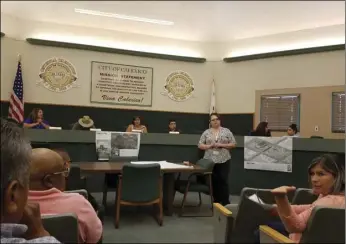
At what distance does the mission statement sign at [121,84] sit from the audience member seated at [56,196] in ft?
20.0

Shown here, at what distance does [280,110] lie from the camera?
300 inches

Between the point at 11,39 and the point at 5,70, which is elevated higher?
the point at 11,39

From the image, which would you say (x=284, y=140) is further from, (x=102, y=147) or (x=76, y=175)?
(x=76, y=175)

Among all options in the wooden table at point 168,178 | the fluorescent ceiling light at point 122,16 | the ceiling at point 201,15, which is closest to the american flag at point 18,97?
the ceiling at point 201,15

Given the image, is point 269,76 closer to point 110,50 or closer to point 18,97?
point 110,50

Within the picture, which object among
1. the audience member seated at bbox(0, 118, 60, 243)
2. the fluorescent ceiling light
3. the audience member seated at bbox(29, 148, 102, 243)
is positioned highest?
the fluorescent ceiling light

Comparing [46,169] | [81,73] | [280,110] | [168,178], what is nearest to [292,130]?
[280,110]

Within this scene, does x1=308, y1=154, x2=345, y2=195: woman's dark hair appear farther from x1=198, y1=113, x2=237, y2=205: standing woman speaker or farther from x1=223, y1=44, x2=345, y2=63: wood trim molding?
x1=223, y1=44, x2=345, y2=63: wood trim molding

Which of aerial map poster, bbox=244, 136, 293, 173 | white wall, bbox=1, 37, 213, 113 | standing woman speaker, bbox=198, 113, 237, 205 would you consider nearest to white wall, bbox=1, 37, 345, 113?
white wall, bbox=1, 37, 213, 113

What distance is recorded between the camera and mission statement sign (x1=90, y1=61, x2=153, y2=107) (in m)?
7.58

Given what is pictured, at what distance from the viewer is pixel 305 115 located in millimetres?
7055

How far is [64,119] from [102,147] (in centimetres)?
243

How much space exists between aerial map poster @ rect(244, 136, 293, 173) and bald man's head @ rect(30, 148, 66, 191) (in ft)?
14.0

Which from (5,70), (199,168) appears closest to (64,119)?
A: (5,70)
